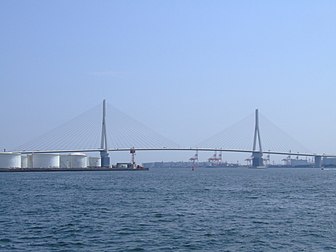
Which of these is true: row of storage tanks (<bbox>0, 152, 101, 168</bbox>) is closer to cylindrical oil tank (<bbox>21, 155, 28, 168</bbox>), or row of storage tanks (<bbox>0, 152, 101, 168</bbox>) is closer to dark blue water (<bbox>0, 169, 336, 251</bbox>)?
cylindrical oil tank (<bbox>21, 155, 28, 168</bbox>)

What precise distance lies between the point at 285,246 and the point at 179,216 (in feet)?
21.1

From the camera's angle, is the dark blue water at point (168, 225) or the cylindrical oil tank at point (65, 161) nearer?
the dark blue water at point (168, 225)

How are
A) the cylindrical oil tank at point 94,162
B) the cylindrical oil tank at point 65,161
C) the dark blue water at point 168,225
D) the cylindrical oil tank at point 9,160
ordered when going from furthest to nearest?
the cylindrical oil tank at point 94,162, the cylindrical oil tank at point 65,161, the cylindrical oil tank at point 9,160, the dark blue water at point 168,225

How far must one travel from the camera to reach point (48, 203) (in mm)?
27172

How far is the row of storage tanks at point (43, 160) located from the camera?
290ft

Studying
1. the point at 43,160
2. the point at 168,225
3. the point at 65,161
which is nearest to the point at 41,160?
the point at 43,160

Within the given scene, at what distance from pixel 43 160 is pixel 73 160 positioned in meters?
7.14

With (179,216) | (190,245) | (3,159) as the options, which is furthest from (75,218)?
(3,159)

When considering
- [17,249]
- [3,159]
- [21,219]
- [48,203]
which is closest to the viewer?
[17,249]

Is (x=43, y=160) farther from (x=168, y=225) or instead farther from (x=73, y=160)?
(x=168, y=225)

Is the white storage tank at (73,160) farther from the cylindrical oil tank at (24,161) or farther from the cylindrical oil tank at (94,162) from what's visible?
the cylindrical oil tank at (94,162)

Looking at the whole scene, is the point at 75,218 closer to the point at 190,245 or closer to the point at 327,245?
the point at 190,245

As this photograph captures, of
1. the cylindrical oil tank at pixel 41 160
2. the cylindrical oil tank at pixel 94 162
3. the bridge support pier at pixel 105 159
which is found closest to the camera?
the cylindrical oil tank at pixel 41 160

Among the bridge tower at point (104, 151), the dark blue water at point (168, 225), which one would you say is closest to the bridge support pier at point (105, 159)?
the bridge tower at point (104, 151)
